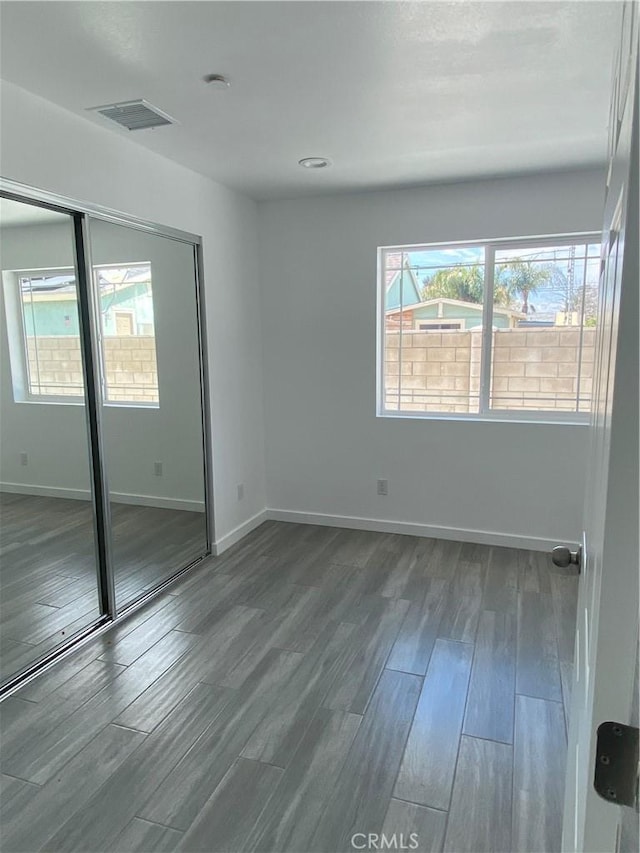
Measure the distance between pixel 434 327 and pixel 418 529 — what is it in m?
1.55

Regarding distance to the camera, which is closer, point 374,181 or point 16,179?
point 16,179

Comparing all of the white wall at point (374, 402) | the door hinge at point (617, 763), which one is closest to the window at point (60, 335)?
the white wall at point (374, 402)

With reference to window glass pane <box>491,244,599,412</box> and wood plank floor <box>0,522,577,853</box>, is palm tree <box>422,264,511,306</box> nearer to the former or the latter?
window glass pane <box>491,244,599,412</box>

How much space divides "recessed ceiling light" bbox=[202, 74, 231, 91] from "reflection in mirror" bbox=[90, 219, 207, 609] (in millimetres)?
980

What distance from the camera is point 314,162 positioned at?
3164 mm

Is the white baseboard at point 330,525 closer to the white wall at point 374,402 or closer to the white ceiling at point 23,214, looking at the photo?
the white wall at point 374,402

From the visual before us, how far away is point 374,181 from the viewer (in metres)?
3.62

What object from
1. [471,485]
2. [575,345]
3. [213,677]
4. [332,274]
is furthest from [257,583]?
[575,345]

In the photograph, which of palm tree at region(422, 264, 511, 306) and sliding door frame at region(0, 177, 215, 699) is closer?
sliding door frame at region(0, 177, 215, 699)

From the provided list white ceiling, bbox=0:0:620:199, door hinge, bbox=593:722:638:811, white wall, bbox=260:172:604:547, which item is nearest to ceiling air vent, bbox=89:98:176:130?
white ceiling, bbox=0:0:620:199

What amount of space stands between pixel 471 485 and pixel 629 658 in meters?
3.48

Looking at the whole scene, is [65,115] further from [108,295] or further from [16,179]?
[108,295]

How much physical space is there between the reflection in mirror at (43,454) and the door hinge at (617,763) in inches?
105

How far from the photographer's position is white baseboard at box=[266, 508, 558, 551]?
12.7ft
